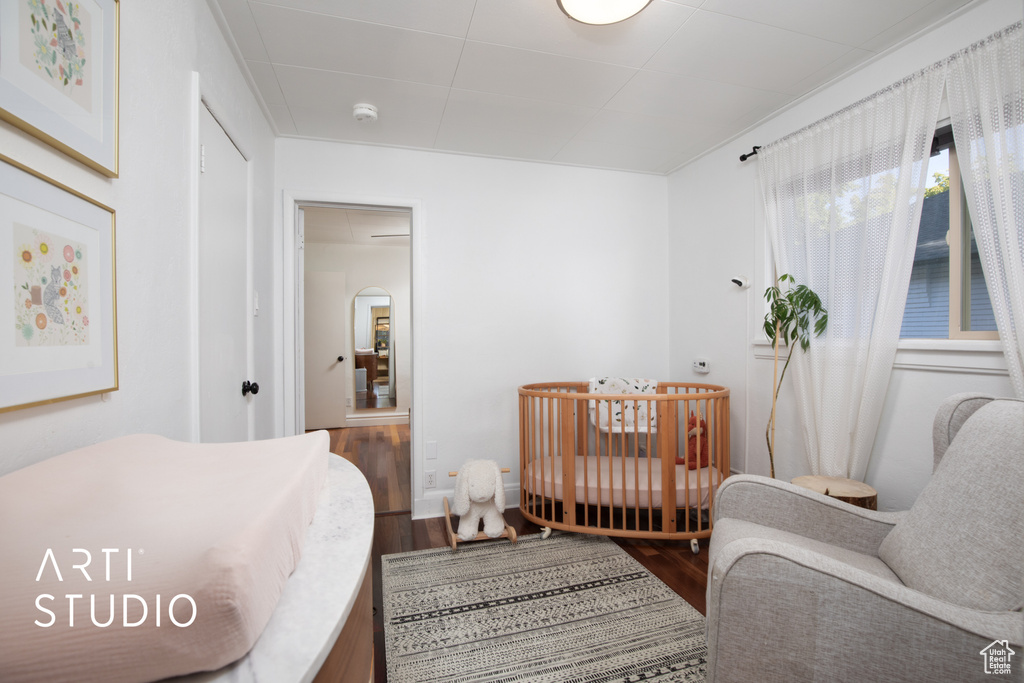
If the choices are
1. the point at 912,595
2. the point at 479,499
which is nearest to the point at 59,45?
the point at 912,595

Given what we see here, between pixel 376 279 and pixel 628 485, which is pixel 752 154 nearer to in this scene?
pixel 628 485

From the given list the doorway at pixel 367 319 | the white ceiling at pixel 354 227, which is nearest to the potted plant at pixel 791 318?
the white ceiling at pixel 354 227

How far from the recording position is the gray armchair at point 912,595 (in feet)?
2.97

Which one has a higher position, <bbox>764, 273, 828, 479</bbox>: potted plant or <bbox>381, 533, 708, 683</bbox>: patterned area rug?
<bbox>764, 273, 828, 479</bbox>: potted plant

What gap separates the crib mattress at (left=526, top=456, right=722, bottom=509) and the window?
43.4 inches

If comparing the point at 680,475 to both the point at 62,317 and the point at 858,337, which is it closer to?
the point at 858,337

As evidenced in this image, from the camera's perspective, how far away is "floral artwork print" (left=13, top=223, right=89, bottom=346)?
715 mm

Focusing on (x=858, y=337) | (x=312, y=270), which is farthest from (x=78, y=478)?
(x=312, y=270)

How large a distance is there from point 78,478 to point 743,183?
10.1ft

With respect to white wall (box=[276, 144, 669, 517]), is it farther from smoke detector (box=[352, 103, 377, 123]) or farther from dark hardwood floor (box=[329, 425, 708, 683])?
smoke detector (box=[352, 103, 377, 123])

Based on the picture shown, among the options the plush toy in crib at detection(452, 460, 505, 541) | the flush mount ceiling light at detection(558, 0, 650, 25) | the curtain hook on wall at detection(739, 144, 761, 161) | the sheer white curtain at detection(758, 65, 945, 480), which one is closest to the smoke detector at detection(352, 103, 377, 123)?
the flush mount ceiling light at detection(558, 0, 650, 25)

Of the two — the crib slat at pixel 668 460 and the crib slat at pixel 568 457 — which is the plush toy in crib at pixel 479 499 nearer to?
the crib slat at pixel 568 457

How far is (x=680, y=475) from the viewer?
2.46 meters

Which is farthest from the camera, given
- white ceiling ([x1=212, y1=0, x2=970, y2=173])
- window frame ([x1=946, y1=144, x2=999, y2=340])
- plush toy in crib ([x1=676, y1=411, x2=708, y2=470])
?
plush toy in crib ([x1=676, y1=411, x2=708, y2=470])
